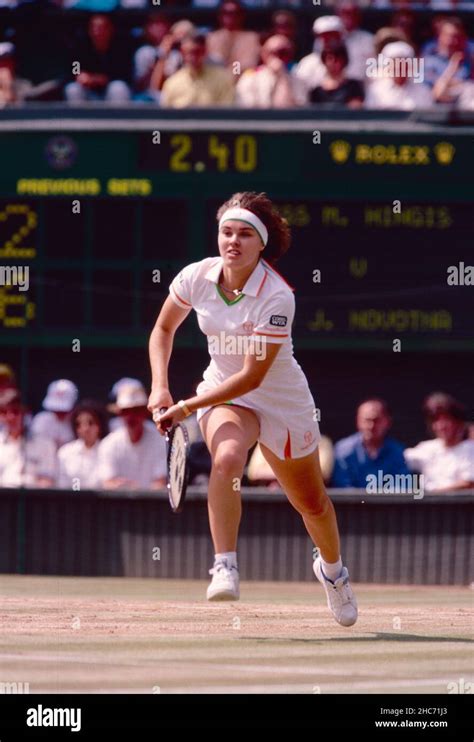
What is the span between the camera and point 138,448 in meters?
12.6

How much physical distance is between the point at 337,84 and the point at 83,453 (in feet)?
11.7

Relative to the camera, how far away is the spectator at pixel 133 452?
12523 millimetres

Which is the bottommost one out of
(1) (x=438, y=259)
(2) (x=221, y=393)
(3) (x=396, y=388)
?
(2) (x=221, y=393)

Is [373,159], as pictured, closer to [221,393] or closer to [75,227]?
[75,227]

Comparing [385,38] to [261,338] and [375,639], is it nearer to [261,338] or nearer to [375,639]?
[261,338]

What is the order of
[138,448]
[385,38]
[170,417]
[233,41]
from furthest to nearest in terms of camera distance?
[233,41], [385,38], [138,448], [170,417]

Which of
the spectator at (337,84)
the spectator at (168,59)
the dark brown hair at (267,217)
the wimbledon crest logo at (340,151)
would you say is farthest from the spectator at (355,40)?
the dark brown hair at (267,217)

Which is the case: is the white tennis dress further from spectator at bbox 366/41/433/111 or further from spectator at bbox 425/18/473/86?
spectator at bbox 425/18/473/86

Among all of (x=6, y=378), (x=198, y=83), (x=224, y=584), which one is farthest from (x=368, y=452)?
(x=224, y=584)

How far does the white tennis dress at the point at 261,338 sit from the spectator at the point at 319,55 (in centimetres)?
652

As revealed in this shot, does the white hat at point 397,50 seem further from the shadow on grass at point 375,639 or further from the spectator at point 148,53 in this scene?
the shadow on grass at point 375,639
